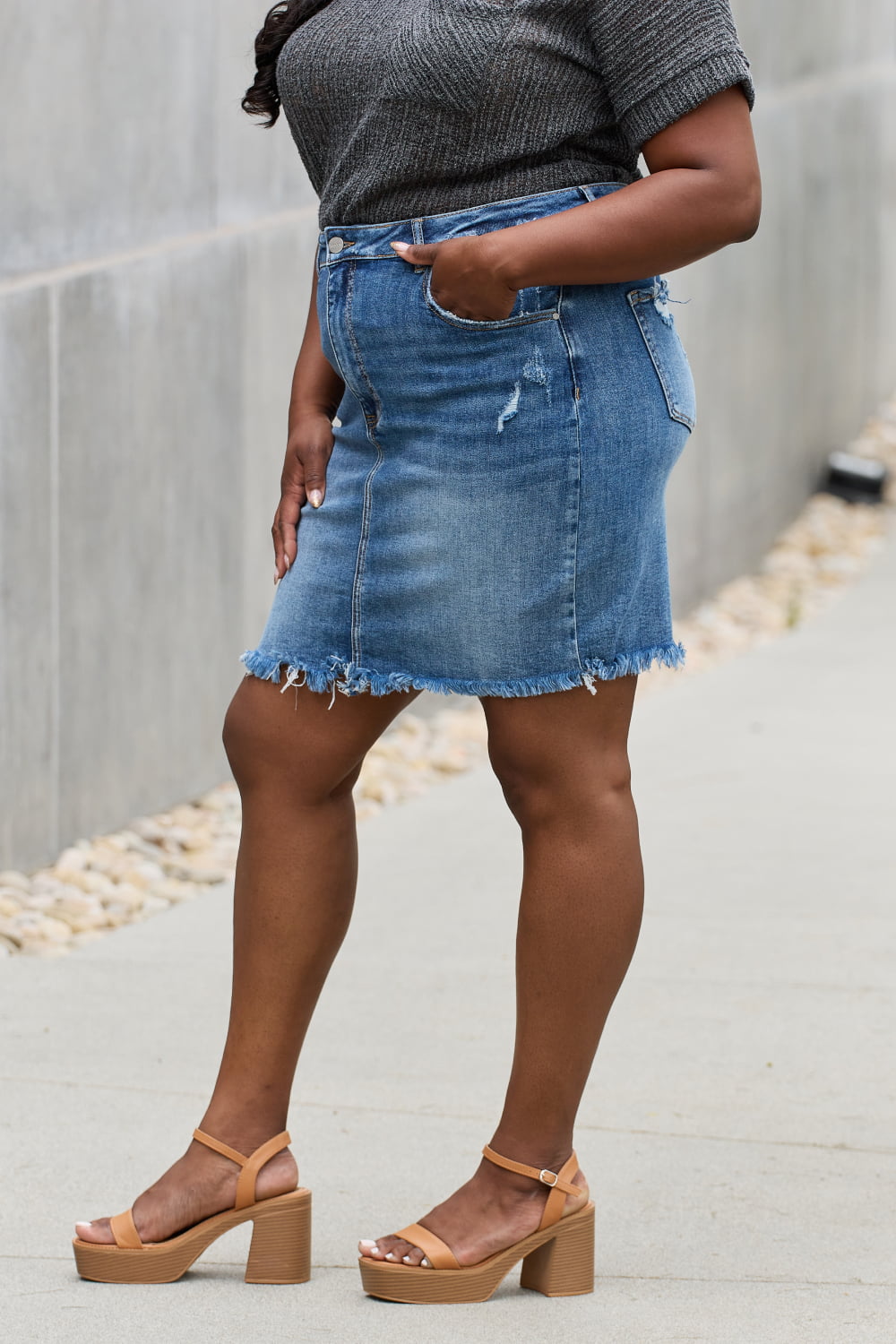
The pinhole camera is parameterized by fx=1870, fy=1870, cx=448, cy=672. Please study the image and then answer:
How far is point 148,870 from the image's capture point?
168 inches

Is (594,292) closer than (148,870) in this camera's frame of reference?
Yes

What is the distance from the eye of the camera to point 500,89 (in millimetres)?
2035

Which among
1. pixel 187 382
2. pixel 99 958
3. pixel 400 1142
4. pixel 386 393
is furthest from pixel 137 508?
pixel 386 393

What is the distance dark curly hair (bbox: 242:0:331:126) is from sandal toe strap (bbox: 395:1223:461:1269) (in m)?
1.34

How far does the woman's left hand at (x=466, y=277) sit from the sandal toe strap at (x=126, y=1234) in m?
1.11

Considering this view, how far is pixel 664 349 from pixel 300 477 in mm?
479

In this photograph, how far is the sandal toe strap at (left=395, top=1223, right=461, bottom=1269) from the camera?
84.9 inches

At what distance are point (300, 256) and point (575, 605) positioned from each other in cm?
330

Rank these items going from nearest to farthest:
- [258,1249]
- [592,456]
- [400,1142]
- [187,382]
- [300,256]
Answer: [592,456] → [258,1249] → [400,1142] → [187,382] → [300,256]

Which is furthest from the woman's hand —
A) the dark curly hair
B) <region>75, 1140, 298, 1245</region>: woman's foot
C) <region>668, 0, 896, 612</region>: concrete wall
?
<region>668, 0, 896, 612</region>: concrete wall

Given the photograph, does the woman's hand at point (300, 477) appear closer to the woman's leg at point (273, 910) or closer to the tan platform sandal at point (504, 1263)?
the woman's leg at point (273, 910)

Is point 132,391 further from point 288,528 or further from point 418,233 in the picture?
point 418,233

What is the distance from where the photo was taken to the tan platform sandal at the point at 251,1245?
217cm

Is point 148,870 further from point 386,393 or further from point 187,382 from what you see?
point 386,393
